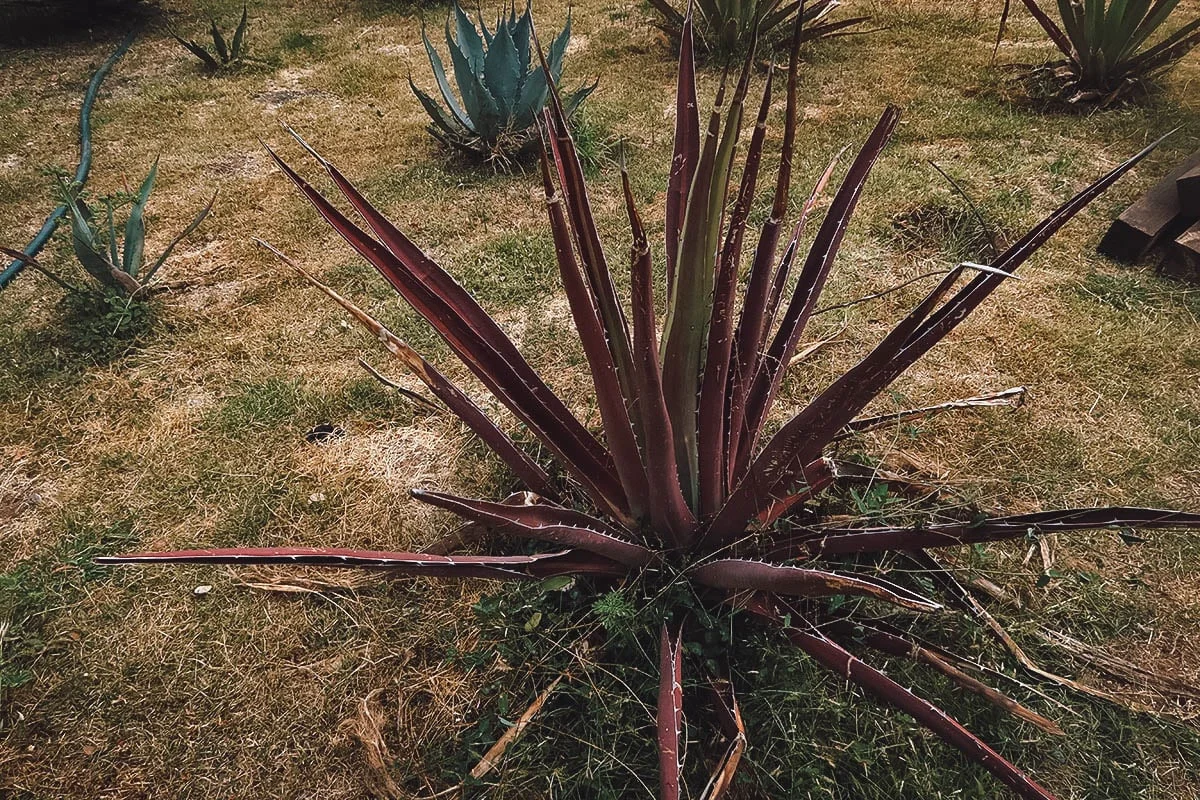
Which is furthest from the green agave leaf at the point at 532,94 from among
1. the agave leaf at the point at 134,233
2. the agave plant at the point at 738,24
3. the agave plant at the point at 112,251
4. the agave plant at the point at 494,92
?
the agave leaf at the point at 134,233

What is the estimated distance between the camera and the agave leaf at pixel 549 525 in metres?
1.07

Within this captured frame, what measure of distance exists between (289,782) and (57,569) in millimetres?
857

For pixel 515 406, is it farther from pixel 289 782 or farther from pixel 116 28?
pixel 116 28

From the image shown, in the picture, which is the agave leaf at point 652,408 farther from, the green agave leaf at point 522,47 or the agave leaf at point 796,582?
the green agave leaf at point 522,47

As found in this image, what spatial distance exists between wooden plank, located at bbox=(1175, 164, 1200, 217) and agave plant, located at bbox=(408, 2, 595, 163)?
215 centimetres

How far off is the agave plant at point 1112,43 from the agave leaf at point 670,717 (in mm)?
3190

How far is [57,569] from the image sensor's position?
67.1 inches

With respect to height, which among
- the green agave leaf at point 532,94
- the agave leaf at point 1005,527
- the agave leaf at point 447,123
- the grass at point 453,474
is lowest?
the grass at point 453,474

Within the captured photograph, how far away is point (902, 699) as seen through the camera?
1.02m

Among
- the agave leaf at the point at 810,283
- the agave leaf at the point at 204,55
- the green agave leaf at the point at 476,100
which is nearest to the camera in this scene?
the agave leaf at the point at 810,283

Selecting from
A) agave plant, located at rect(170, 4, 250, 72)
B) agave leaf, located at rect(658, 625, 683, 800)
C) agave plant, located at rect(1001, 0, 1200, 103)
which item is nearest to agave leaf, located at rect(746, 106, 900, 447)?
agave leaf, located at rect(658, 625, 683, 800)

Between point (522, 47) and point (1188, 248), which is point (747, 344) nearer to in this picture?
point (1188, 248)

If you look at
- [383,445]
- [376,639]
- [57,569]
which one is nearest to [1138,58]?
[383,445]

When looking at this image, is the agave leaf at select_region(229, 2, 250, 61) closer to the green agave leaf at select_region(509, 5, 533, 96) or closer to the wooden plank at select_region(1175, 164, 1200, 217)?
the green agave leaf at select_region(509, 5, 533, 96)
